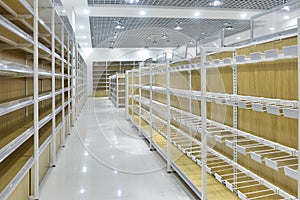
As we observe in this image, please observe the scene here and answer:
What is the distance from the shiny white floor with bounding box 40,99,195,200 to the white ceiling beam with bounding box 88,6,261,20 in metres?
5.45

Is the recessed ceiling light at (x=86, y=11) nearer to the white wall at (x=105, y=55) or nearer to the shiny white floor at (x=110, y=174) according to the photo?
the shiny white floor at (x=110, y=174)

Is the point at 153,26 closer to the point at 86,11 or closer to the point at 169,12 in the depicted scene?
the point at 169,12

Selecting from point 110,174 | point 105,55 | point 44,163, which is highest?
point 105,55

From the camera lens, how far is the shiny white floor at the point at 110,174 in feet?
8.71

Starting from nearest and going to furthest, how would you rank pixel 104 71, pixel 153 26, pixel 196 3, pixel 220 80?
pixel 220 80 → pixel 196 3 → pixel 153 26 → pixel 104 71

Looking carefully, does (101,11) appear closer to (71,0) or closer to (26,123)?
(71,0)

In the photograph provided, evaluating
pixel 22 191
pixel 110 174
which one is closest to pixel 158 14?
pixel 110 174

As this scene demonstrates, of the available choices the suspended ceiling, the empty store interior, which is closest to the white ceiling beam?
the suspended ceiling

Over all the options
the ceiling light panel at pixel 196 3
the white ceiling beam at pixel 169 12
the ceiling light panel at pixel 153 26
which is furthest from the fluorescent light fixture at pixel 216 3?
the ceiling light panel at pixel 153 26

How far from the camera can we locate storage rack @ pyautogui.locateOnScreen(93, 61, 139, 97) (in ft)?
57.7

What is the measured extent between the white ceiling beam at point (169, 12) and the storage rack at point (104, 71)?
25.6ft

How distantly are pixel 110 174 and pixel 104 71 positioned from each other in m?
15.3

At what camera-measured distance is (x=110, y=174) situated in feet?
10.7

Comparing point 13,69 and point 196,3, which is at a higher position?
point 196,3
